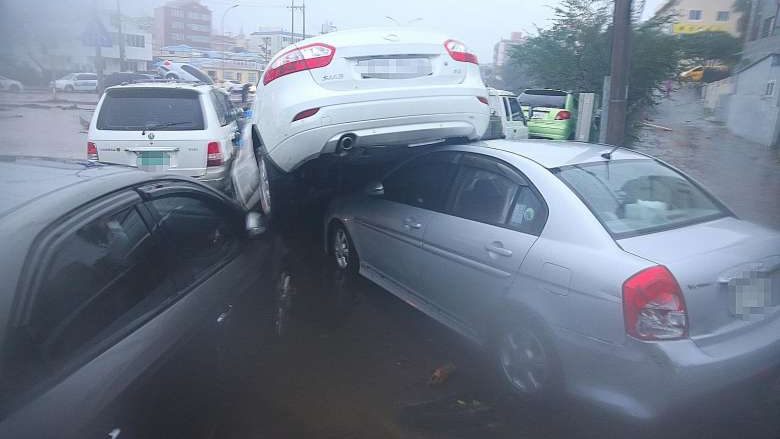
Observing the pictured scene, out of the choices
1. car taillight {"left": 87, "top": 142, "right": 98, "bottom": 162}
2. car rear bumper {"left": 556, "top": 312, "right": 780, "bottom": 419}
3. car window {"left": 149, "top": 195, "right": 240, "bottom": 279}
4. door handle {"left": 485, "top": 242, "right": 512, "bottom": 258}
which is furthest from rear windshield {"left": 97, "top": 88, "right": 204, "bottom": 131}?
car rear bumper {"left": 556, "top": 312, "right": 780, "bottom": 419}

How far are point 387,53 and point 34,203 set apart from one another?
2.82 metres

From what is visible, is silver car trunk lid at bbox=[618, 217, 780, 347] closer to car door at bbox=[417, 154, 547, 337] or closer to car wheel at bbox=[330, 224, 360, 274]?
car door at bbox=[417, 154, 547, 337]

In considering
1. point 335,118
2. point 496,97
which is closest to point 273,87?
point 335,118

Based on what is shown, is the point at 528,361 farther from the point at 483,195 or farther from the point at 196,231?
the point at 196,231

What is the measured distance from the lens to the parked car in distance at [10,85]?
2860mm

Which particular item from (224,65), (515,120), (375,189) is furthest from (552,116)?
(224,65)

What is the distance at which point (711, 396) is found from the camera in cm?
265

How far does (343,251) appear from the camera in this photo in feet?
17.4

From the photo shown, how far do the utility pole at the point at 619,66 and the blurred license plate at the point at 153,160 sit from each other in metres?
5.40

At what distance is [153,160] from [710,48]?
20.4 m

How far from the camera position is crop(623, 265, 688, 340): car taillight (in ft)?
8.46

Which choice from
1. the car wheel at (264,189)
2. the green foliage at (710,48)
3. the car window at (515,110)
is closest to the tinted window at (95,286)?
the car wheel at (264,189)

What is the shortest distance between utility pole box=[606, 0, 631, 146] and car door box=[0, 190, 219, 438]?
6.15 meters

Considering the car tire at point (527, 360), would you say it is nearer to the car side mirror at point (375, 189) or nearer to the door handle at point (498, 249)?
the door handle at point (498, 249)
